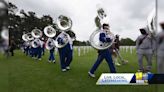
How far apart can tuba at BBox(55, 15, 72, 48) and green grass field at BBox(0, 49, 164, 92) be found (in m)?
0.34

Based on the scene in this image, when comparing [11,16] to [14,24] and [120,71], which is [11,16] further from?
[120,71]

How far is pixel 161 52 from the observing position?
17.4 feet

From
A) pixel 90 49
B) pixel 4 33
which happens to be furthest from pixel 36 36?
pixel 4 33

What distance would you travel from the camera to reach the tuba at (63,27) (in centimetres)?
624

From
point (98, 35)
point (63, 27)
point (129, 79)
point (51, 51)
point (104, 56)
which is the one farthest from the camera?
point (51, 51)

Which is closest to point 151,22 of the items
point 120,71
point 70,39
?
point 120,71

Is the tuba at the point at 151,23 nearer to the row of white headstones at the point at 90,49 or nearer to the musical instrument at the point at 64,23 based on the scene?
the row of white headstones at the point at 90,49

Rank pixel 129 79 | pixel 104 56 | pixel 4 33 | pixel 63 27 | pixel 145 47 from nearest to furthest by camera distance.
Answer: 1. pixel 4 33
2. pixel 129 79
3. pixel 145 47
4. pixel 104 56
5. pixel 63 27

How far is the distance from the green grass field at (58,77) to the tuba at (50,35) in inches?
13.0

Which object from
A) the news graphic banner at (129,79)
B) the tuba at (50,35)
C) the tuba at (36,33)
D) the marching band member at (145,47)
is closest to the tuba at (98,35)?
the marching band member at (145,47)

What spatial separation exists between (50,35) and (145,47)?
Answer: 1.56m

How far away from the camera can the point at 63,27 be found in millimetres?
6633

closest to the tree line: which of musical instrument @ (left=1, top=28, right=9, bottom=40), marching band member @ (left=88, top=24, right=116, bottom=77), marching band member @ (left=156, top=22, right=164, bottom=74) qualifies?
marching band member @ (left=88, top=24, right=116, bottom=77)

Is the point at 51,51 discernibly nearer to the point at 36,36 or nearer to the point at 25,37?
the point at 36,36
